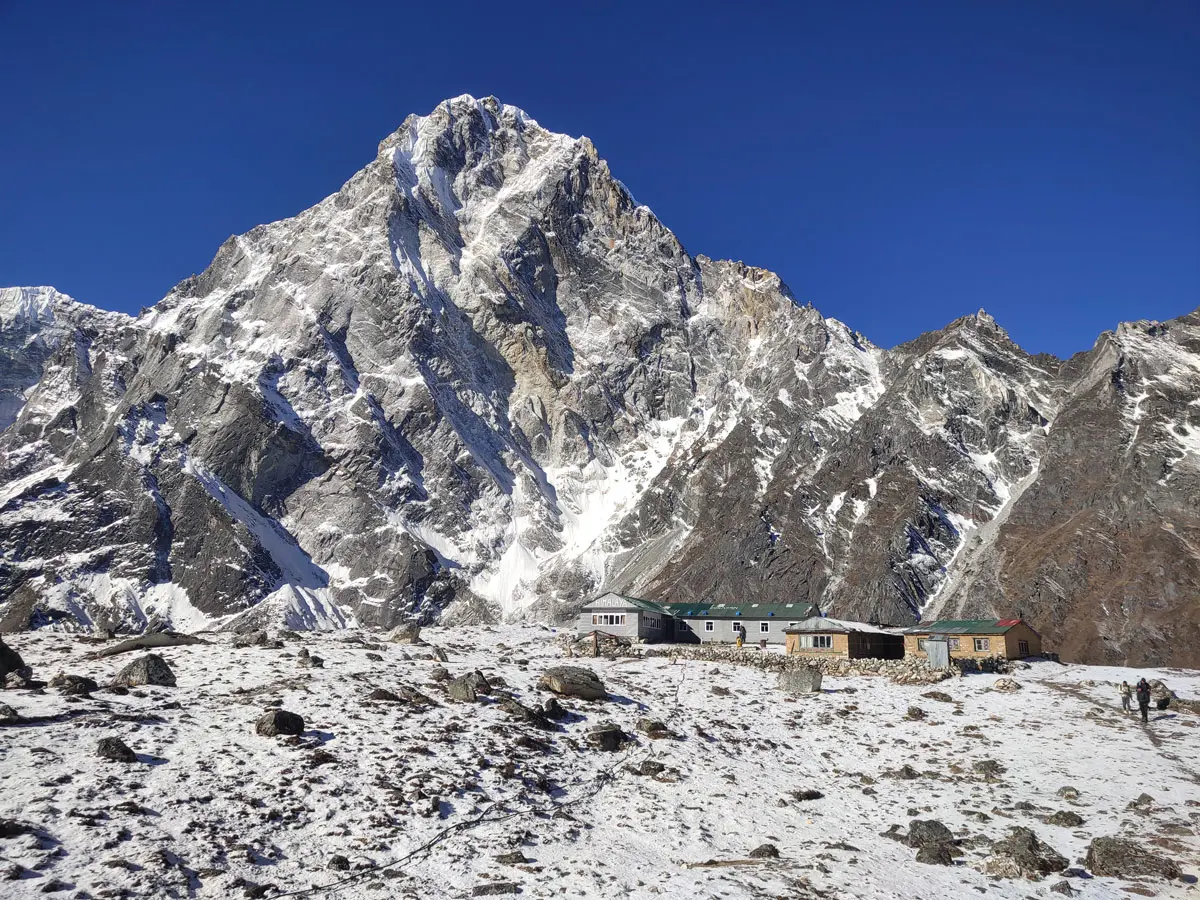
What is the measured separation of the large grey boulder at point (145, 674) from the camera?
92.4ft

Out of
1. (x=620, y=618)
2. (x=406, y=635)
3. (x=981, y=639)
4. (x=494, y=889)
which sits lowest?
(x=494, y=889)

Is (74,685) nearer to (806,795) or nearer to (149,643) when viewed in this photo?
(149,643)

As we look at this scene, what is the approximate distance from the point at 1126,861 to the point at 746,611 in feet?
196

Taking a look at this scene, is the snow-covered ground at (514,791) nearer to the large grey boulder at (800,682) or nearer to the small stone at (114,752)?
the small stone at (114,752)

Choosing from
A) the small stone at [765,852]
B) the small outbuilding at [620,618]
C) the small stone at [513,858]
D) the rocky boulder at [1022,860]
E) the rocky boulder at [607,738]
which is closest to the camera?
the small stone at [513,858]

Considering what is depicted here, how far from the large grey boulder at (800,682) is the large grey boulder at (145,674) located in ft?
92.8

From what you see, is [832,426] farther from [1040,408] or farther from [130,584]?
[130,584]

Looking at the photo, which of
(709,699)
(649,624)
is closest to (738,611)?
(649,624)

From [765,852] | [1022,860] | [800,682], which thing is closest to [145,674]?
[765,852]

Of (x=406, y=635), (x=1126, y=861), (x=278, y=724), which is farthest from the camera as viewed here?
(x=406, y=635)

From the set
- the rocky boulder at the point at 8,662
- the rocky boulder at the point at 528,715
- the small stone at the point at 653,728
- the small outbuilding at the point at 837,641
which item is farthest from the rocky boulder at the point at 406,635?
the small outbuilding at the point at 837,641

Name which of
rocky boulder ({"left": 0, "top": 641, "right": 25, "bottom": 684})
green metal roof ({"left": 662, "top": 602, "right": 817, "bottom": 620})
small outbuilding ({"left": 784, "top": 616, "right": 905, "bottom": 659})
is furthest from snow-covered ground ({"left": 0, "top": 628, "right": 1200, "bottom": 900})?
green metal roof ({"left": 662, "top": 602, "right": 817, "bottom": 620})

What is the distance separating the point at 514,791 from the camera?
23.3 metres

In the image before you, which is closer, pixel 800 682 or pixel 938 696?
pixel 938 696
